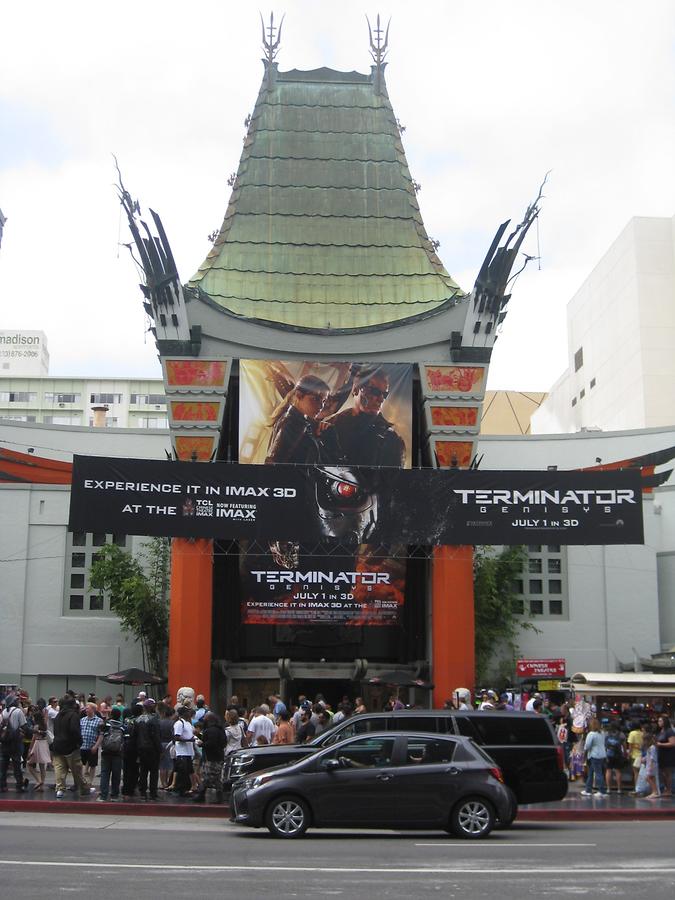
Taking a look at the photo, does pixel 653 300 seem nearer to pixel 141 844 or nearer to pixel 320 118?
pixel 320 118

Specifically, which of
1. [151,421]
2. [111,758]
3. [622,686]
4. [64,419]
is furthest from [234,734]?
[151,421]

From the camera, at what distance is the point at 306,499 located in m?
32.6

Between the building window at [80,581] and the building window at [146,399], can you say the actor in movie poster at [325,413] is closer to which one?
the building window at [80,581]

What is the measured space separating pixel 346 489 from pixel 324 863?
20.3 m

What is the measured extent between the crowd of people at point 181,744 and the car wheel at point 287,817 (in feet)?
15.4

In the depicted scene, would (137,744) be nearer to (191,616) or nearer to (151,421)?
(191,616)

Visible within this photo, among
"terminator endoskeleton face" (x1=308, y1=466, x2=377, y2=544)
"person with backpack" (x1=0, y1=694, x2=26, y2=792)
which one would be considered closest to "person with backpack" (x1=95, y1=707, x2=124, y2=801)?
"person with backpack" (x1=0, y1=694, x2=26, y2=792)

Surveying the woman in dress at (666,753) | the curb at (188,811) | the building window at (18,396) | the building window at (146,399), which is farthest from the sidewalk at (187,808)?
the building window at (146,399)

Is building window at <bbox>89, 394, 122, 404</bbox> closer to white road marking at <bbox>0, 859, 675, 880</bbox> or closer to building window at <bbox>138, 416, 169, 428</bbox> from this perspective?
building window at <bbox>138, 416, 169, 428</bbox>

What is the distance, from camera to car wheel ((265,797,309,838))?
15359 mm

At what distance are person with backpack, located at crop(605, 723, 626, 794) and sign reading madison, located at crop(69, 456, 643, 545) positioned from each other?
936 centimetres

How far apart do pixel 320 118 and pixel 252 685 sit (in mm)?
19336

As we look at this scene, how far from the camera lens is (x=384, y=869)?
A: 1233 cm

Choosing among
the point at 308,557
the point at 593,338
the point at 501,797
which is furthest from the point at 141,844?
the point at 593,338
